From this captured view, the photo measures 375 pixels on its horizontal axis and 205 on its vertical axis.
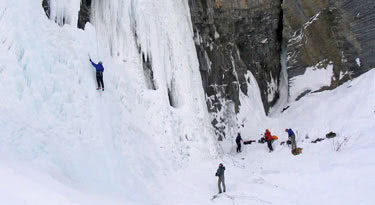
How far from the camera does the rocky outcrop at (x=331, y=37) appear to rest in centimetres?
1994

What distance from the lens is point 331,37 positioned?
21.5 m

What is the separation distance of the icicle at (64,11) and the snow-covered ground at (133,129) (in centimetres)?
8

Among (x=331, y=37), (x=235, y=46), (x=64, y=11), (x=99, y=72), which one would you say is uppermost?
(x=235, y=46)

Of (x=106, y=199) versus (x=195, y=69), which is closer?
(x=106, y=199)

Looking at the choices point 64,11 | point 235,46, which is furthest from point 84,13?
point 235,46

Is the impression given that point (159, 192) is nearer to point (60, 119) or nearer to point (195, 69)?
point (60, 119)

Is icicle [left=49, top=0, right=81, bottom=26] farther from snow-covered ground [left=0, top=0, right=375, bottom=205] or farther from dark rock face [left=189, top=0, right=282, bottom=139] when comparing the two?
dark rock face [left=189, top=0, right=282, bottom=139]

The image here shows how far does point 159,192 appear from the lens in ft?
35.6

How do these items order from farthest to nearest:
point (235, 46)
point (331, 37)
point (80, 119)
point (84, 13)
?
point (235, 46)
point (331, 37)
point (84, 13)
point (80, 119)

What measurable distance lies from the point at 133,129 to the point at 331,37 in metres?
14.5

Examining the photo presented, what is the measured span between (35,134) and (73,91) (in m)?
1.82

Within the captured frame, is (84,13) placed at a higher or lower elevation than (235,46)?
lower

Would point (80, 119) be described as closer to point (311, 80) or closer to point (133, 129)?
point (133, 129)

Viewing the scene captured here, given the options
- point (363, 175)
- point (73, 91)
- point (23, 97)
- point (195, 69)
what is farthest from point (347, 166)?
point (23, 97)
